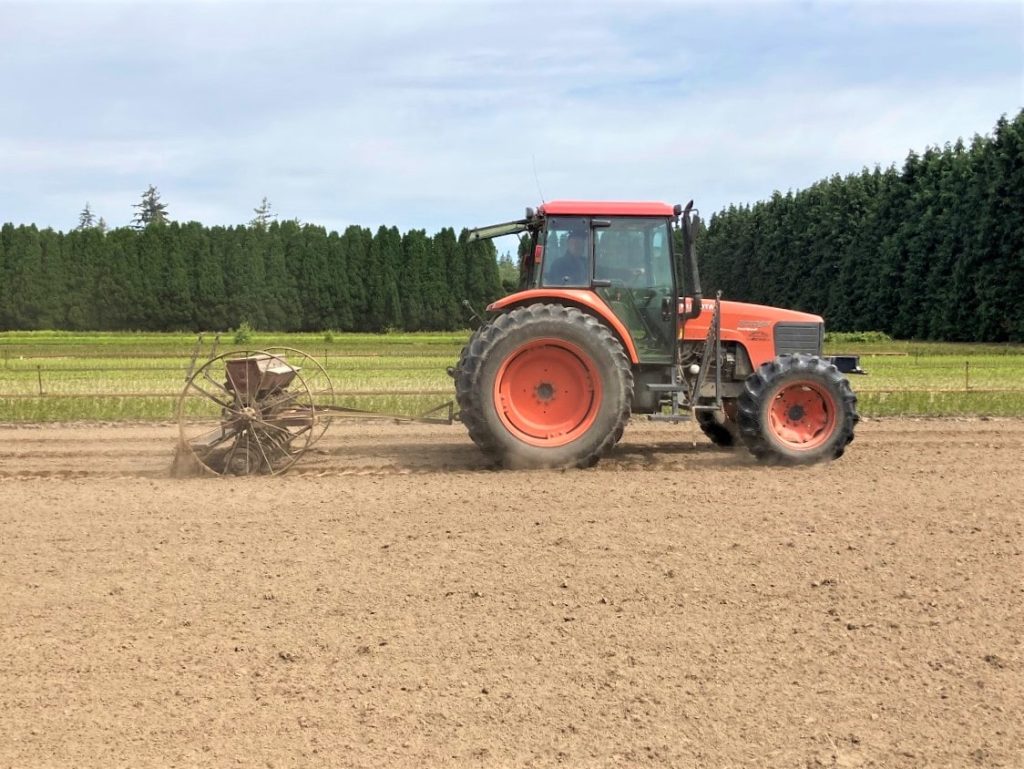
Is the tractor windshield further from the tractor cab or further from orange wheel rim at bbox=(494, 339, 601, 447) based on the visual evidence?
orange wheel rim at bbox=(494, 339, 601, 447)

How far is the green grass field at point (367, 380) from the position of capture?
14.9 metres

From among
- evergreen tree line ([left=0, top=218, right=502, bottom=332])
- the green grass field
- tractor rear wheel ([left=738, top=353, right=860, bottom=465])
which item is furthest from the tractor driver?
evergreen tree line ([left=0, top=218, right=502, bottom=332])

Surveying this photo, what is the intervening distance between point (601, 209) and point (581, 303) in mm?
830

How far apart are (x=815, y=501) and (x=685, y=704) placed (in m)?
3.94

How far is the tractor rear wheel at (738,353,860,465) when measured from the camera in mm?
9195

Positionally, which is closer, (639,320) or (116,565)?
(116,565)

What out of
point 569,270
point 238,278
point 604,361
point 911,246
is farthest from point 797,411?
point 238,278

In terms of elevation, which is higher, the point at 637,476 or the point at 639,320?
the point at 639,320

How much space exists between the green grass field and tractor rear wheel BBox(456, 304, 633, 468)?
4569 millimetres

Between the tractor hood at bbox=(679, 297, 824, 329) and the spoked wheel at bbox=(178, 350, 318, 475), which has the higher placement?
the tractor hood at bbox=(679, 297, 824, 329)

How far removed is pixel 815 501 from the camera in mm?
7680

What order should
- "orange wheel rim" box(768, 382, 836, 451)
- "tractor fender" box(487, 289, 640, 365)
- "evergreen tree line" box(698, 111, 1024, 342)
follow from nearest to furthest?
"tractor fender" box(487, 289, 640, 365), "orange wheel rim" box(768, 382, 836, 451), "evergreen tree line" box(698, 111, 1024, 342)

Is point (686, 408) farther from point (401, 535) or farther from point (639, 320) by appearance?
point (401, 535)

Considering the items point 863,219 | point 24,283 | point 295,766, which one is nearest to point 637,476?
point 295,766
